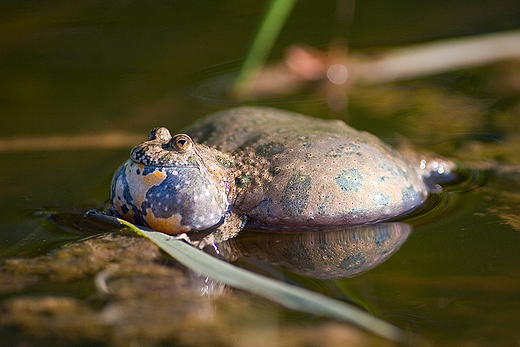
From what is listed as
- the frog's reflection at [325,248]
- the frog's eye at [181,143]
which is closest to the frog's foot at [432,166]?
the frog's reflection at [325,248]

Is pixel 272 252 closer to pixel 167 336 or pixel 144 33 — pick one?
pixel 167 336

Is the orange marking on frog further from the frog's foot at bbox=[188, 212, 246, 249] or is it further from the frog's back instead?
the frog's back

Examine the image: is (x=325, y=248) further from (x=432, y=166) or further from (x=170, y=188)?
(x=432, y=166)

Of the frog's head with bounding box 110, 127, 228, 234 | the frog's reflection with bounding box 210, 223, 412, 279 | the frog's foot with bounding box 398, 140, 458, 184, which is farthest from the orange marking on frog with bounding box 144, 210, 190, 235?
the frog's foot with bounding box 398, 140, 458, 184

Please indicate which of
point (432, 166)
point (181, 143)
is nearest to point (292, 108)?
point (432, 166)

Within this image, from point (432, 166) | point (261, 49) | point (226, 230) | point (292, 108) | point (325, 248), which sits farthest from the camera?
point (261, 49)

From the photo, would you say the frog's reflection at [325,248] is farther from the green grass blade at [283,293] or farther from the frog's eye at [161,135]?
the frog's eye at [161,135]
